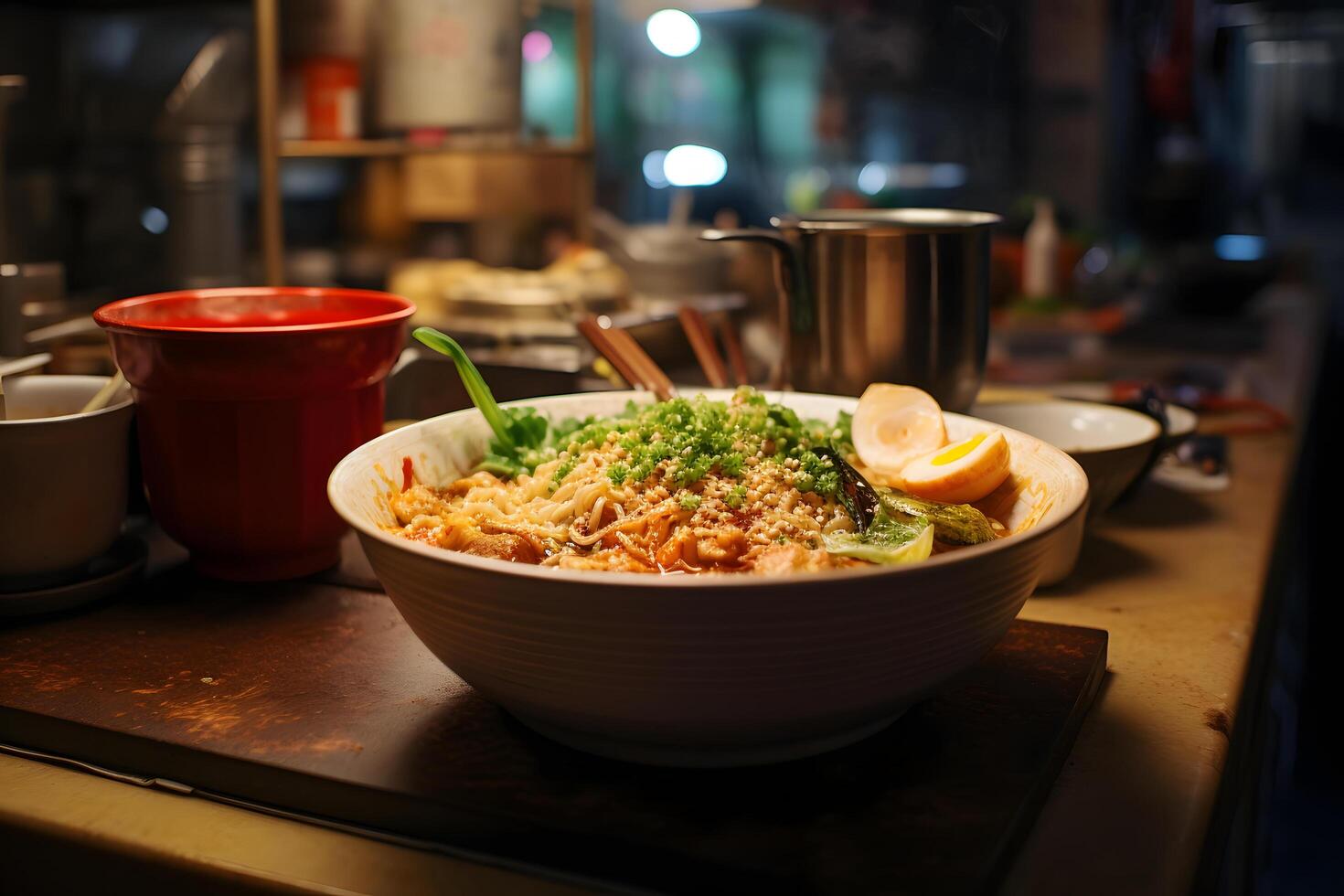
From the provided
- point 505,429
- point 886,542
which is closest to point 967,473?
point 886,542

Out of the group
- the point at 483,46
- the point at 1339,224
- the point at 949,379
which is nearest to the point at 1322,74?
the point at 1339,224

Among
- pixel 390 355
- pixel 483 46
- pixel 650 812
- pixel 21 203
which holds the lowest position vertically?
pixel 650 812

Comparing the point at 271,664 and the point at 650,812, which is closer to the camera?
the point at 650,812

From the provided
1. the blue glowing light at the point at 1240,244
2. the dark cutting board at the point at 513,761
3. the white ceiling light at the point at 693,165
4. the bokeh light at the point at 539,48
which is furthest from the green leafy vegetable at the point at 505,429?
the white ceiling light at the point at 693,165

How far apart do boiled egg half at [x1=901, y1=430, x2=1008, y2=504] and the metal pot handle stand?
40 centimetres

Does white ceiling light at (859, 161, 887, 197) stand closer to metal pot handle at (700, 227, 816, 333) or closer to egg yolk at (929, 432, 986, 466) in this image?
metal pot handle at (700, 227, 816, 333)

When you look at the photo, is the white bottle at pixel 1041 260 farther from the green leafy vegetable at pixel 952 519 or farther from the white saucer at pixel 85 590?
the white saucer at pixel 85 590

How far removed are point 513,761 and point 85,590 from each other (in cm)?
46

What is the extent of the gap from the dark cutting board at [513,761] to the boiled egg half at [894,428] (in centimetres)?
16

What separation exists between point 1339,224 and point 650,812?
23.8 ft

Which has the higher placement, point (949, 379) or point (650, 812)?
point (949, 379)

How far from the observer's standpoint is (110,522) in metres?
0.95

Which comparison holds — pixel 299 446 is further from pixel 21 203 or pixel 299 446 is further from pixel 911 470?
pixel 21 203

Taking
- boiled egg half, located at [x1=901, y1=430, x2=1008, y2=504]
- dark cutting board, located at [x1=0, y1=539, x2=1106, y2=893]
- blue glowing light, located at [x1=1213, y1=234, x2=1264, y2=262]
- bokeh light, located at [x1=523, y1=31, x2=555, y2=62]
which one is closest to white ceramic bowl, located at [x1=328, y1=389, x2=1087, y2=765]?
dark cutting board, located at [x1=0, y1=539, x2=1106, y2=893]
